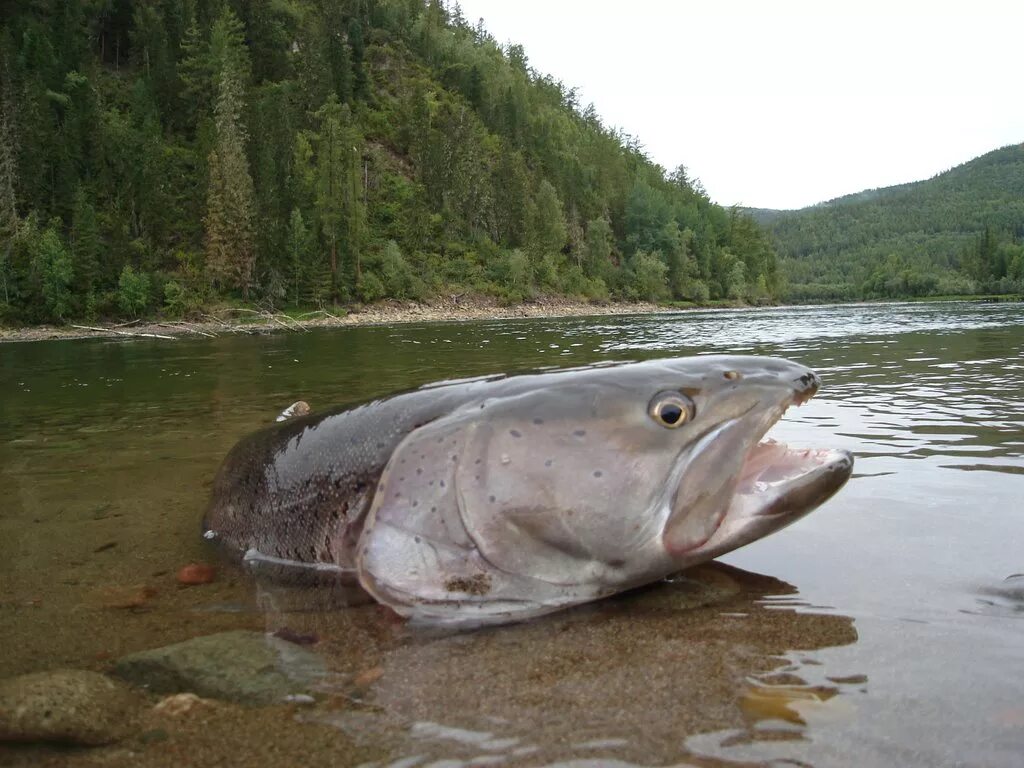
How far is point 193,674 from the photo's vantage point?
2.21m

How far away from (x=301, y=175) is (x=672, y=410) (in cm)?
6754

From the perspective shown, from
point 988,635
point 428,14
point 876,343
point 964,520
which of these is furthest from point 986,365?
point 428,14

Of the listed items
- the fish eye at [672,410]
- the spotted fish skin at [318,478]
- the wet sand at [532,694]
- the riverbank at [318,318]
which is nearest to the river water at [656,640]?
the wet sand at [532,694]

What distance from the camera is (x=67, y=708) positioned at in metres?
1.93

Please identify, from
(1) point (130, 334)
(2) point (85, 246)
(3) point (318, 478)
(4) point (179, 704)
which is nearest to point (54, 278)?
(2) point (85, 246)

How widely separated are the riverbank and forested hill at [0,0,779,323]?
205 cm

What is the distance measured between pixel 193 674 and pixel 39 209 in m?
63.1

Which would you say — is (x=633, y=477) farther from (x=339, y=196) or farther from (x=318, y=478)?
(x=339, y=196)

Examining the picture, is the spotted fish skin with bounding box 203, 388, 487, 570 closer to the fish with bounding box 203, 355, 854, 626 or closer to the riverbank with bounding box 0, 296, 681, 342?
the fish with bounding box 203, 355, 854, 626

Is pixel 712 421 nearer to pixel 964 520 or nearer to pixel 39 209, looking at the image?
pixel 964 520

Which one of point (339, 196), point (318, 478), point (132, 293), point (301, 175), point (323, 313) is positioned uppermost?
point (301, 175)

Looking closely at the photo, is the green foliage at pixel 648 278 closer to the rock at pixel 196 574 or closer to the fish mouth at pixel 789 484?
the rock at pixel 196 574

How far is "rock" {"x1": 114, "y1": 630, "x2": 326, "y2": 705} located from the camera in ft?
6.97

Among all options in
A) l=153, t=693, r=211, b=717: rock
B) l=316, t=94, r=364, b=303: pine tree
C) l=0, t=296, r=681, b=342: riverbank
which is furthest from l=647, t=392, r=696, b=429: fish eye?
l=316, t=94, r=364, b=303: pine tree
